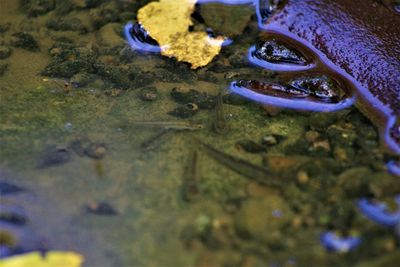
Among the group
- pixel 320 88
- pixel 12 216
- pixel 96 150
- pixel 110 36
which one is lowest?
pixel 12 216

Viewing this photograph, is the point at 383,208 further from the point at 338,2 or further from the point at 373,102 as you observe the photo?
the point at 338,2

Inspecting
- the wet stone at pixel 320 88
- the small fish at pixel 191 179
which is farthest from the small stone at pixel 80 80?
the wet stone at pixel 320 88

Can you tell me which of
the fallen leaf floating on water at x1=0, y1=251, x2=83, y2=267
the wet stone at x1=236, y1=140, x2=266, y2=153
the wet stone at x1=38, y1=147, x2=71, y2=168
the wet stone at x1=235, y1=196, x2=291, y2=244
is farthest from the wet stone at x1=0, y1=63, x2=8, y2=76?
the wet stone at x1=235, y1=196, x2=291, y2=244

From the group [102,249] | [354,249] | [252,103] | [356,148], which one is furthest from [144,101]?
[354,249]

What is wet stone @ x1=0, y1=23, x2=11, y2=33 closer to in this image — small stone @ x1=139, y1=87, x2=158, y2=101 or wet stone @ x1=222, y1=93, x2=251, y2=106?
small stone @ x1=139, y1=87, x2=158, y2=101

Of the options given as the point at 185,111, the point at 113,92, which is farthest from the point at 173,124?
the point at 113,92

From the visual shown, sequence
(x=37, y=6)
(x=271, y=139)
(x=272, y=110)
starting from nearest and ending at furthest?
(x=271, y=139) < (x=272, y=110) < (x=37, y=6)

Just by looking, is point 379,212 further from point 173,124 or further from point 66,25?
point 66,25
